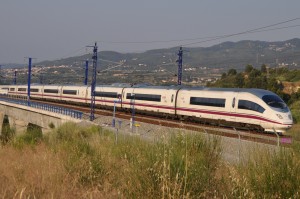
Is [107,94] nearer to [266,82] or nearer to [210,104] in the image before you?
[210,104]

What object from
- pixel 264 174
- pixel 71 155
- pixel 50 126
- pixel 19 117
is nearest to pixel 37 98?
pixel 19 117

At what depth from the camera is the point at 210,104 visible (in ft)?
86.4

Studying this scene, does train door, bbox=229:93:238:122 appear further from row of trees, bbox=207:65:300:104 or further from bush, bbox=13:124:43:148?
row of trees, bbox=207:65:300:104

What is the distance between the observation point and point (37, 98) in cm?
6500

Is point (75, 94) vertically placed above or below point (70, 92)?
below

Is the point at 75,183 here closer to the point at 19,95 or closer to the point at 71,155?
the point at 71,155

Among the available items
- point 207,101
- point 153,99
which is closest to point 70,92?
point 153,99

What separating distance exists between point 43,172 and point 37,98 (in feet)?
192

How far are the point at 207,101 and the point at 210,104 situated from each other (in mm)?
401

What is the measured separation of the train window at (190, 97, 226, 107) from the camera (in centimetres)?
2548

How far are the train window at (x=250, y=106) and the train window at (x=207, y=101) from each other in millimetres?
1670

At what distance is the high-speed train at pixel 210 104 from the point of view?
22.1m

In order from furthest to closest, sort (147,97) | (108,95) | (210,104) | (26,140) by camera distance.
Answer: (108,95), (147,97), (210,104), (26,140)

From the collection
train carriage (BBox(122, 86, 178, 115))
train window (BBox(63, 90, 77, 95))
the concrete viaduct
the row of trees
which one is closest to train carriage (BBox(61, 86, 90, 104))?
train window (BBox(63, 90, 77, 95))
